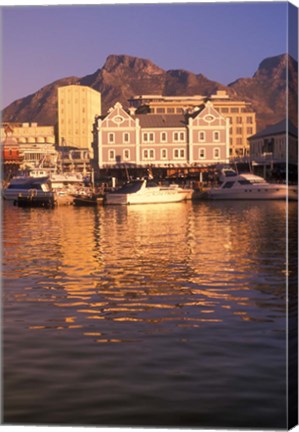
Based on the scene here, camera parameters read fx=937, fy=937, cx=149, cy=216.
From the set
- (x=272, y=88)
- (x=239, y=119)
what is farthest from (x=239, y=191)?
(x=272, y=88)

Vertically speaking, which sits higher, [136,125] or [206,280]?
[136,125]

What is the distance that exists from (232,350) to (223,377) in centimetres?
55

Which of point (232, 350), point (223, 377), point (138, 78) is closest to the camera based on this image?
point (223, 377)

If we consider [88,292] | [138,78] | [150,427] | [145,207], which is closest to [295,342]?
[150,427]

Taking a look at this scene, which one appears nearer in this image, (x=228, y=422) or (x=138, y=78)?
(x=228, y=422)

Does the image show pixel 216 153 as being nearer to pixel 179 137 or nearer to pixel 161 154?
pixel 161 154

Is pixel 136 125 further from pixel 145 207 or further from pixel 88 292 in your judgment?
pixel 145 207

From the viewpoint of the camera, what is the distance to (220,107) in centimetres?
1433

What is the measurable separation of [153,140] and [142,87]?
659 centimetres

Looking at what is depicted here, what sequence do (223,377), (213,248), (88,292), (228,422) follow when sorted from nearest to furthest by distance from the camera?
1. (228,422)
2. (223,377)
3. (88,292)
4. (213,248)

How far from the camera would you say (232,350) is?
5711 millimetres

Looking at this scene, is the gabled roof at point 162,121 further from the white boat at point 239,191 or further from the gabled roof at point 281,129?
the white boat at point 239,191

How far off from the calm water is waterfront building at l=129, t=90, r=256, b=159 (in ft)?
5.44

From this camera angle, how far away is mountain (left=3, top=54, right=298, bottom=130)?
20.0 ft
